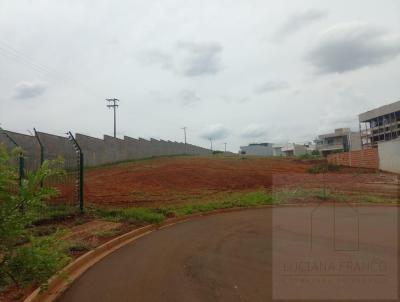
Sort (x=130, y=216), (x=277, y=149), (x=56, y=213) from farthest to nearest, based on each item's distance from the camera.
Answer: (x=277, y=149), (x=130, y=216), (x=56, y=213)

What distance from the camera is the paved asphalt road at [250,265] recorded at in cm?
640

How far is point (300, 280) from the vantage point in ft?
23.0

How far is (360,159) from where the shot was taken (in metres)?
41.6

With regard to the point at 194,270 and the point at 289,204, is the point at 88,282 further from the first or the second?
the point at 289,204

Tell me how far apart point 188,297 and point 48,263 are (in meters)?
2.55

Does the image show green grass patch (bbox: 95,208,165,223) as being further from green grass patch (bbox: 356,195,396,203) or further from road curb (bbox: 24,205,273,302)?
green grass patch (bbox: 356,195,396,203)

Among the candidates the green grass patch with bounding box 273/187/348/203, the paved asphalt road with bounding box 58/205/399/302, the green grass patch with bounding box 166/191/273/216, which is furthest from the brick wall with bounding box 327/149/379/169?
the paved asphalt road with bounding box 58/205/399/302

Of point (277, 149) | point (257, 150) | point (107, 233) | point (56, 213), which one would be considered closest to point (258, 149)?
point (257, 150)

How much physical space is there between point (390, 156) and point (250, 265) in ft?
102

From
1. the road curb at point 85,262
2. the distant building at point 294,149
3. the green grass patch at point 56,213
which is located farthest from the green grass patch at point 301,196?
the distant building at point 294,149

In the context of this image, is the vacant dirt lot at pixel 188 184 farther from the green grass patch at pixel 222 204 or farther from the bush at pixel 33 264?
the bush at pixel 33 264

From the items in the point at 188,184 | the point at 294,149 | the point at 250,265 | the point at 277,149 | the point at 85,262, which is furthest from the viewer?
the point at 277,149

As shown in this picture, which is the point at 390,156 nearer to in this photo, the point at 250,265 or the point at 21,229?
the point at 250,265

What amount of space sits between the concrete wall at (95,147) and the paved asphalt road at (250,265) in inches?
302
